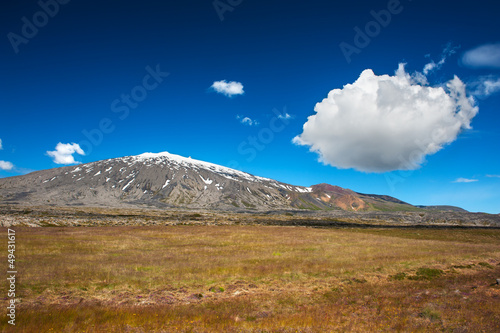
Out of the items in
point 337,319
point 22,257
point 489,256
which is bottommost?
point 22,257

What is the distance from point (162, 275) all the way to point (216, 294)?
5.60 meters

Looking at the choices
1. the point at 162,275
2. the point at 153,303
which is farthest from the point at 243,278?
the point at 153,303

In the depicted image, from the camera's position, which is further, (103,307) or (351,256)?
(351,256)

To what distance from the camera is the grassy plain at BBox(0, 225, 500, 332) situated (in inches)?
489

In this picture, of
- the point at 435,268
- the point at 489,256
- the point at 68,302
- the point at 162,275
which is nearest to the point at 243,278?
the point at 162,275

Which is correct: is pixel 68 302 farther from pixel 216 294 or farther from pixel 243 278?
pixel 243 278

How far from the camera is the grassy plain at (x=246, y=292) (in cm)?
1242

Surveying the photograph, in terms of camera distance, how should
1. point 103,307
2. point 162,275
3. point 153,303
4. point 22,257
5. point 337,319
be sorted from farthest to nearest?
point 22,257 → point 162,275 → point 153,303 → point 103,307 → point 337,319

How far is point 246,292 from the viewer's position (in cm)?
1802

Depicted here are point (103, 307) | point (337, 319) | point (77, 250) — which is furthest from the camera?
point (77, 250)

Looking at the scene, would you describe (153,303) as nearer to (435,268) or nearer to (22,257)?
(22,257)

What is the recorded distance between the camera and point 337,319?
13.3 meters

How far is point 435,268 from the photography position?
85.8ft

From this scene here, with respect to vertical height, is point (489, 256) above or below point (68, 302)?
above
